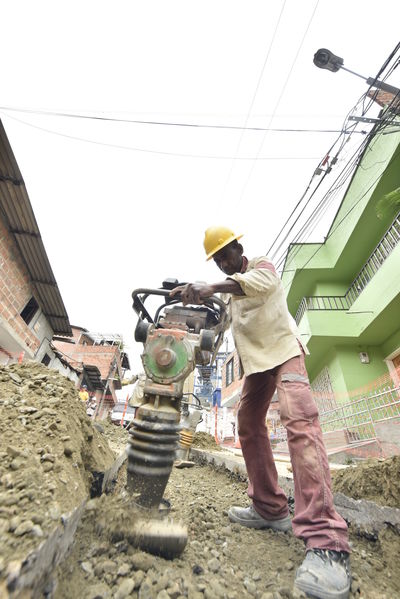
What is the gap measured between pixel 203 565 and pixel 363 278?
1133 centimetres

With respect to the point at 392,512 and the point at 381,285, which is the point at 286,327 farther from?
the point at 381,285

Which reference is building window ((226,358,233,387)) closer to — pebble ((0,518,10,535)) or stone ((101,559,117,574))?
stone ((101,559,117,574))

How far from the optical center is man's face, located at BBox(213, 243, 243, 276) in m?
1.95

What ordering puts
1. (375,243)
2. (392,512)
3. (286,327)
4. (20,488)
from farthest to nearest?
(375,243) < (286,327) < (392,512) < (20,488)

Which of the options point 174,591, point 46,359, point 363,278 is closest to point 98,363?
point 46,359

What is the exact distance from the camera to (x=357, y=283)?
1070 cm

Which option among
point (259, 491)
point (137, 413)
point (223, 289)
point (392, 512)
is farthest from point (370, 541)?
point (223, 289)

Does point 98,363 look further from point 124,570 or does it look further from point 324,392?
point 124,570

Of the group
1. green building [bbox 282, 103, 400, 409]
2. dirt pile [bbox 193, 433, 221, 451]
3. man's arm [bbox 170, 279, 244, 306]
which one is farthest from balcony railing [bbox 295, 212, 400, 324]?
man's arm [bbox 170, 279, 244, 306]

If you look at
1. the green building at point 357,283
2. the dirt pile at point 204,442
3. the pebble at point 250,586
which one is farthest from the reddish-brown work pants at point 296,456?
the green building at point 357,283

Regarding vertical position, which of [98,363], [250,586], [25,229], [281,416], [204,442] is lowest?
[250,586]

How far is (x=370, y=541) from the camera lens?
1486mm

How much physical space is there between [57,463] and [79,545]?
25 cm

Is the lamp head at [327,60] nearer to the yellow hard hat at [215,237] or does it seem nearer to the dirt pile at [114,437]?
the yellow hard hat at [215,237]
